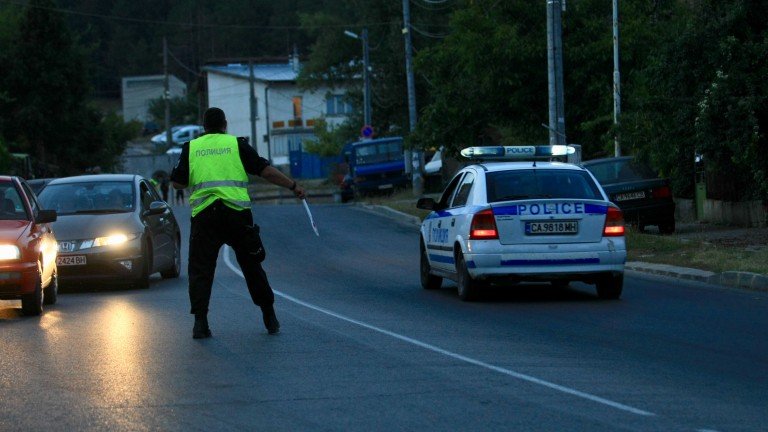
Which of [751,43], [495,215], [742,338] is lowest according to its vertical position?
[742,338]

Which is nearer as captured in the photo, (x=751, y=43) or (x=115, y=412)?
(x=115, y=412)

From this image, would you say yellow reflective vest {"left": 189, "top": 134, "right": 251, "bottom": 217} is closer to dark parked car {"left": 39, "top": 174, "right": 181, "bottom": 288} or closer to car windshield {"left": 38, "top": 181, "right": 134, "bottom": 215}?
dark parked car {"left": 39, "top": 174, "right": 181, "bottom": 288}

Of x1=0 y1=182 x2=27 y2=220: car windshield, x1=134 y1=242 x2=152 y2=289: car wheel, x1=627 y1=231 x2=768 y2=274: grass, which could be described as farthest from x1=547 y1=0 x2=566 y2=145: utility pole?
x1=0 y1=182 x2=27 y2=220: car windshield

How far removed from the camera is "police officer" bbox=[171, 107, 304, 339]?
456 inches

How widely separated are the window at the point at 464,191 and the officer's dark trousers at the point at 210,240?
4.76 m

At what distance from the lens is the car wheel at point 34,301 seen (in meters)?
14.6

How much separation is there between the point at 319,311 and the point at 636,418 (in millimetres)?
6958

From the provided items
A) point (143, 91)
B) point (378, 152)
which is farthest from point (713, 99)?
point (143, 91)

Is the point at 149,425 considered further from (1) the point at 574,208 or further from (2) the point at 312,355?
(1) the point at 574,208

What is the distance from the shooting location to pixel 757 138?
23.0m

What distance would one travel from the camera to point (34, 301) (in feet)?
48.2

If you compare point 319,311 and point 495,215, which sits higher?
point 495,215

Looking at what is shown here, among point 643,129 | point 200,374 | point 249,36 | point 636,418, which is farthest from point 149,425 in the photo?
point 249,36

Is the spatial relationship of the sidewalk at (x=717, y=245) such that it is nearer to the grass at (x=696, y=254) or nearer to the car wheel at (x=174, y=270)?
the grass at (x=696, y=254)
